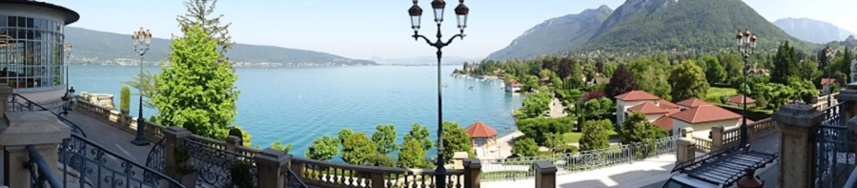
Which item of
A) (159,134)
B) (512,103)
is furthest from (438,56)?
(512,103)

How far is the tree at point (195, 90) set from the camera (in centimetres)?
2384

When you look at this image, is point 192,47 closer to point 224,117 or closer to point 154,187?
point 224,117

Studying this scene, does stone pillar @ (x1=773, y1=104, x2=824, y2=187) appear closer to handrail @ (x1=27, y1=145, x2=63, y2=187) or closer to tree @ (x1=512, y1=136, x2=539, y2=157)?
handrail @ (x1=27, y1=145, x2=63, y2=187)

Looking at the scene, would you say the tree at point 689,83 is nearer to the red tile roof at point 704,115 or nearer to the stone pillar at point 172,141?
the red tile roof at point 704,115

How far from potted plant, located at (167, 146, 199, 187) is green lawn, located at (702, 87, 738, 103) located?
62358 millimetres

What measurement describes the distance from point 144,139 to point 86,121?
24.1 feet

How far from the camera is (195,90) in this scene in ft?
78.1

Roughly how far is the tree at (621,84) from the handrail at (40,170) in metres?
66.6

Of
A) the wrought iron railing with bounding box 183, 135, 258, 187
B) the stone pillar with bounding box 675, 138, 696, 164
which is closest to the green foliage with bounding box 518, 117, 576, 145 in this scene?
the stone pillar with bounding box 675, 138, 696, 164

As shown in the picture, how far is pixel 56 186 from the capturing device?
2900 mm

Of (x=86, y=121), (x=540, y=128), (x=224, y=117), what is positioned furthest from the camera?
(x=540, y=128)

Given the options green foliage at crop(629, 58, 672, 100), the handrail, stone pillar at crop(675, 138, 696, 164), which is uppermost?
green foliage at crop(629, 58, 672, 100)

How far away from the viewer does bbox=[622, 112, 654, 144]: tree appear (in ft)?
108

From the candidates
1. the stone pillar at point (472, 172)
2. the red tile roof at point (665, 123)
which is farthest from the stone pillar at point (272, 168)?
the red tile roof at point (665, 123)
